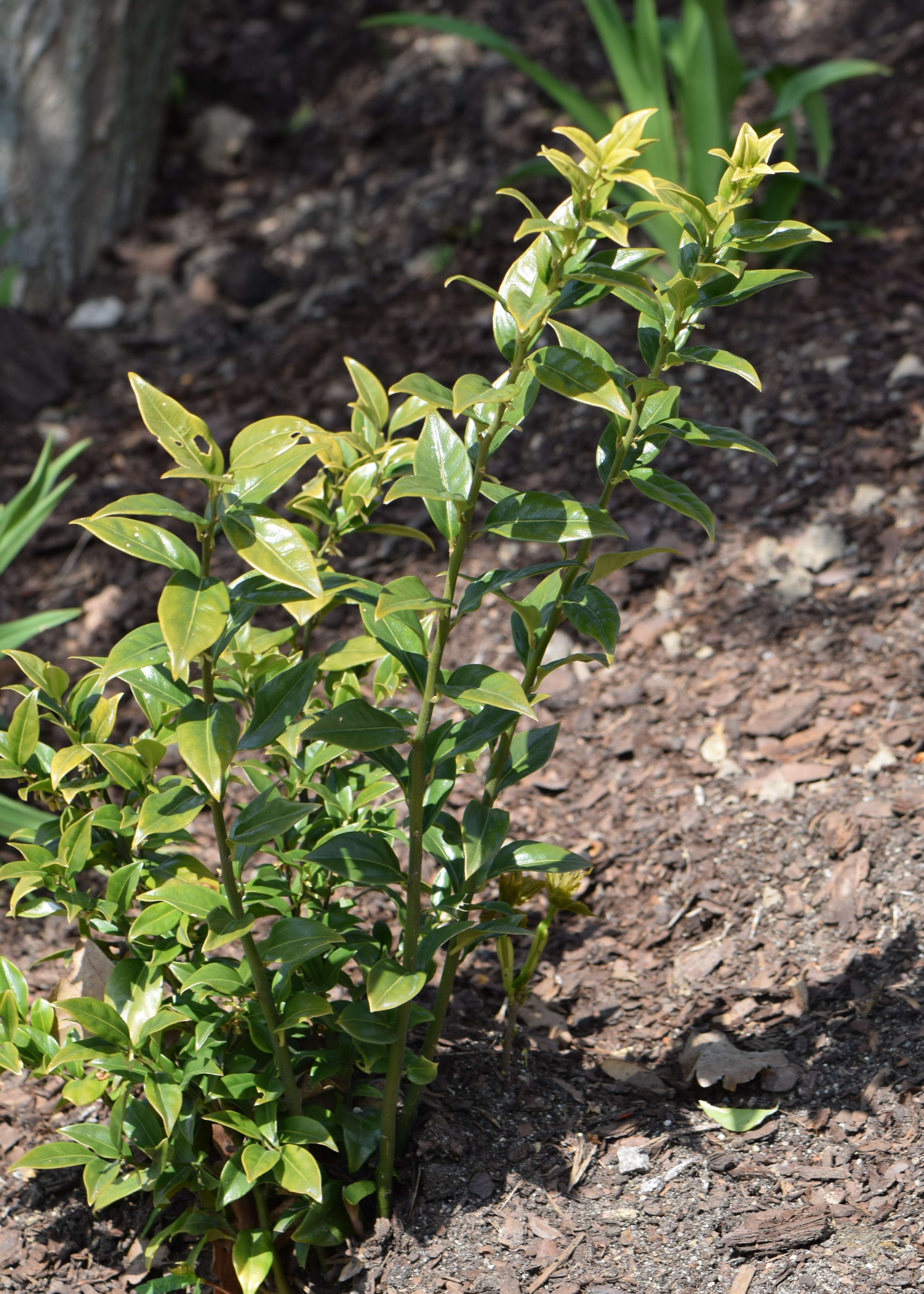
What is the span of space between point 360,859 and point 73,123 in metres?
3.56

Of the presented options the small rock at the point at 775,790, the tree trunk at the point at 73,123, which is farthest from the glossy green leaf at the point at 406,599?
the tree trunk at the point at 73,123

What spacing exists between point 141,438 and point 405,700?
1.44 meters

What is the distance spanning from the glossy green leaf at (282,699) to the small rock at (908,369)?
2.28m

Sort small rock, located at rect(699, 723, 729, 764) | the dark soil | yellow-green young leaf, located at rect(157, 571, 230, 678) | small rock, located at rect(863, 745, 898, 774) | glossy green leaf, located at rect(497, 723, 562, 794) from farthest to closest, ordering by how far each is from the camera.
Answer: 1. small rock, located at rect(699, 723, 729, 764)
2. small rock, located at rect(863, 745, 898, 774)
3. the dark soil
4. glossy green leaf, located at rect(497, 723, 562, 794)
5. yellow-green young leaf, located at rect(157, 571, 230, 678)

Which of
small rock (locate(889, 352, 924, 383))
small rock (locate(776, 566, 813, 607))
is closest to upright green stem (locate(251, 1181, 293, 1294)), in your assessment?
small rock (locate(776, 566, 813, 607))

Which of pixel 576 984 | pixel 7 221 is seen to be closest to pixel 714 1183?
pixel 576 984

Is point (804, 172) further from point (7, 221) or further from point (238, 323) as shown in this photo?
point (7, 221)

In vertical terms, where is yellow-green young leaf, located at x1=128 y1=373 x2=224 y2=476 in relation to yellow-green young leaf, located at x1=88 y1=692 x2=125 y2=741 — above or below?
above

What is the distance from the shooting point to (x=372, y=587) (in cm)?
113

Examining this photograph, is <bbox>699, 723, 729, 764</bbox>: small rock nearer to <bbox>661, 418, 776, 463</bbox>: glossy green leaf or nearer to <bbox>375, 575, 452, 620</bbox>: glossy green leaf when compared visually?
<bbox>661, 418, 776, 463</bbox>: glossy green leaf

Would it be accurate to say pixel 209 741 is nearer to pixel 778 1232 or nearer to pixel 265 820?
pixel 265 820

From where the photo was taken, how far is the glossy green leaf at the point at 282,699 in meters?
1.08

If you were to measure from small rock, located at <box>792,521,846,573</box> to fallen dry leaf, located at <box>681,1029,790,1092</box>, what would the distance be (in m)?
1.24

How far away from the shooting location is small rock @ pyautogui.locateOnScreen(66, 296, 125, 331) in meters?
3.82
